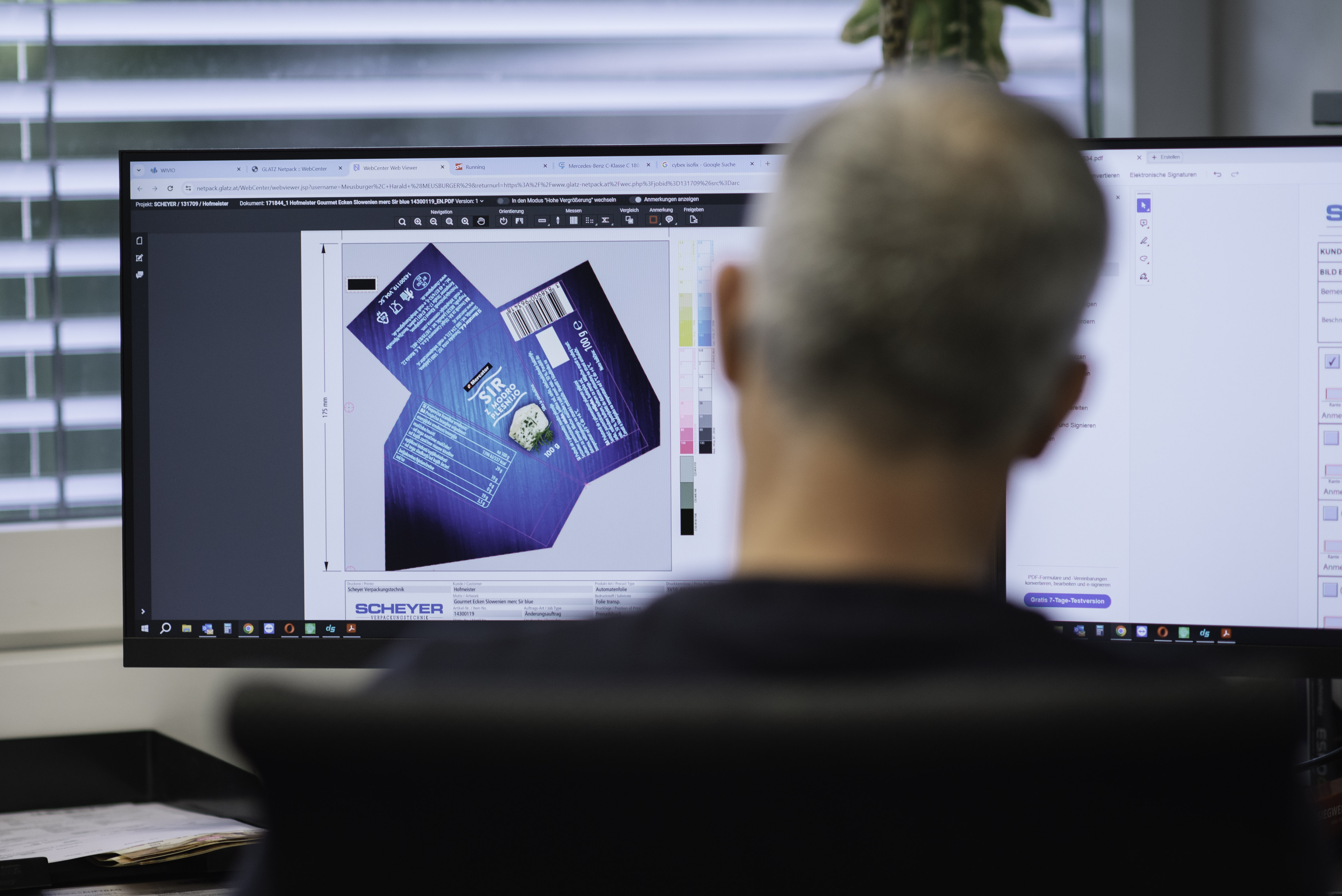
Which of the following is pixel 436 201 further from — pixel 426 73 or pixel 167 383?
pixel 426 73

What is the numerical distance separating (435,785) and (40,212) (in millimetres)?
1190

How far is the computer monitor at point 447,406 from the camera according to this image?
1.00 metres

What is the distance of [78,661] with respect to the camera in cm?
119

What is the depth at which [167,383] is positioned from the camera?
3.33ft

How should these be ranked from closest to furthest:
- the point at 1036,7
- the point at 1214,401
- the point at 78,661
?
the point at 1214,401 < the point at 1036,7 < the point at 78,661

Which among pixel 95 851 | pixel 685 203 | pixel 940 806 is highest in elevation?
pixel 685 203

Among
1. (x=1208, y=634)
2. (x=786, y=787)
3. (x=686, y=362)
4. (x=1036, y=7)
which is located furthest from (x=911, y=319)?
(x=1036, y=7)

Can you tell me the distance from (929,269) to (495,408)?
26.4 inches

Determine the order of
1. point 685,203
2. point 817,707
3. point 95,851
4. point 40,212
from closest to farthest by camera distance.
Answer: point 817,707, point 95,851, point 685,203, point 40,212

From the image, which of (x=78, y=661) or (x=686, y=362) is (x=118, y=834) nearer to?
(x=78, y=661)

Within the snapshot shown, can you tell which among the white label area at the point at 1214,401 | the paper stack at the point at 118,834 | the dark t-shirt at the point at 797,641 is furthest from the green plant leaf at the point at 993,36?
the paper stack at the point at 118,834

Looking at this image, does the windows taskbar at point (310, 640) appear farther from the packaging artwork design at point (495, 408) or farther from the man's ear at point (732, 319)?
the man's ear at point (732, 319)

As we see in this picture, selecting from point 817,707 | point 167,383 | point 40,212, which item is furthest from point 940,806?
point 40,212

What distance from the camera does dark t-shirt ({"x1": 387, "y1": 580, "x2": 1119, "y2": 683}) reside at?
1.20 feet
